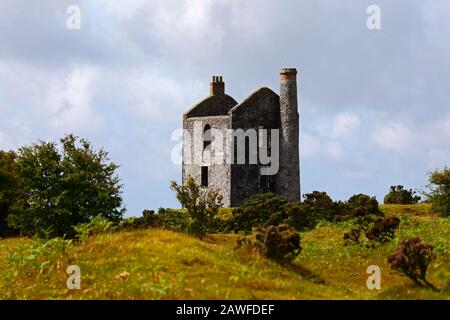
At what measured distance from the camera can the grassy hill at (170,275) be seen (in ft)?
55.0

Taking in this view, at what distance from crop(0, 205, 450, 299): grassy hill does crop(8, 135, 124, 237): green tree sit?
12.5m

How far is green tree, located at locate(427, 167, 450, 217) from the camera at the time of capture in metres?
44.9

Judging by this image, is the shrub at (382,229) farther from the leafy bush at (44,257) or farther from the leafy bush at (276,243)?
the leafy bush at (44,257)

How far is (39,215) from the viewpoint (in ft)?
125

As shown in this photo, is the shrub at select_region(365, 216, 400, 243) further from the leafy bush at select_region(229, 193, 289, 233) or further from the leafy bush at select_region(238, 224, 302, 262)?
the leafy bush at select_region(229, 193, 289, 233)

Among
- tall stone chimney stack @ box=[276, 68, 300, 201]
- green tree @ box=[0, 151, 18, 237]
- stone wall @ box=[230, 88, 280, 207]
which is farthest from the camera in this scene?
tall stone chimney stack @ box=[276, 68, 300, 201]

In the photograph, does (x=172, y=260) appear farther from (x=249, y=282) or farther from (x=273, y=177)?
(x=273, y=177)

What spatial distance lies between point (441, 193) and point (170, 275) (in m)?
31.3

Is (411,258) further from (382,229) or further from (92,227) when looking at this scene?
(382,229)

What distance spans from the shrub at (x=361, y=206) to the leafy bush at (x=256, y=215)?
4043 millimetres

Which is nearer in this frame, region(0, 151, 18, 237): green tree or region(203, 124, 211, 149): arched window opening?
region(0, 151, 18, 237): green tree

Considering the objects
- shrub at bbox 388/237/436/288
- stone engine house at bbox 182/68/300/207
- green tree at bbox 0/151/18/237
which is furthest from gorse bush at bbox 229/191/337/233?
shrub at bbox 388/237/436/288

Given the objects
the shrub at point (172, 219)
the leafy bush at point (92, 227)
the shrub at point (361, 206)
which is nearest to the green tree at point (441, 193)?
the shrub at point (361, 206)
